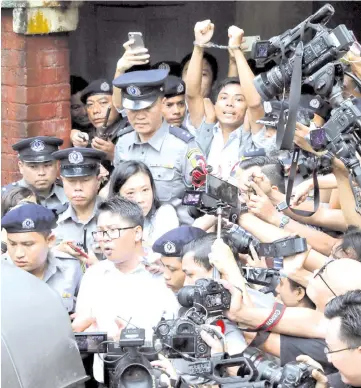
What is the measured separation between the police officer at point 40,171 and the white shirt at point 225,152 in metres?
0.83

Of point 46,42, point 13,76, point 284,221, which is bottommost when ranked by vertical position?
point 284,221

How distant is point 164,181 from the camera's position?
274 inches

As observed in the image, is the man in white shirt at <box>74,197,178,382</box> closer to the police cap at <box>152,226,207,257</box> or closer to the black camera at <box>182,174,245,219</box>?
the police cap at <box>152,226,207,257</box>

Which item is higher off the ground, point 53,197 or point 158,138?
point 158,138

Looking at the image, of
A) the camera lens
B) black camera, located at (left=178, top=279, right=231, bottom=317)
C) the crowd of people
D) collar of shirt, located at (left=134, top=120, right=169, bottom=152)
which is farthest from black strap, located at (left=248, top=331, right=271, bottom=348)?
collar of shirt, located at (left=134, top=120, right=169, bottom=152)

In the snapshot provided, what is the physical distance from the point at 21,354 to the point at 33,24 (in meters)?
4.53

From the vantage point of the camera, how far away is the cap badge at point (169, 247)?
5789mm

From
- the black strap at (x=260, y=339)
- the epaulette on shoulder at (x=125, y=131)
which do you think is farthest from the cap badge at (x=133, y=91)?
the black strap at (x=260, y=339)

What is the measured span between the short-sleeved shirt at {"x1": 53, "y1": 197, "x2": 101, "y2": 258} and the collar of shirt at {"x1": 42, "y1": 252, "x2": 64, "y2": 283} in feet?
1.23

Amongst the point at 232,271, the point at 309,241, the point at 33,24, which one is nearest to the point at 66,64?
the point at 33,24

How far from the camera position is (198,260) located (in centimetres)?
543

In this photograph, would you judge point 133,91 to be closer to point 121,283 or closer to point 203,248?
point 121,283

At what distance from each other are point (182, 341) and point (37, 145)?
2.88m

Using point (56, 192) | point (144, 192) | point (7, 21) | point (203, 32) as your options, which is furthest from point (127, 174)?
point (7, 21)
